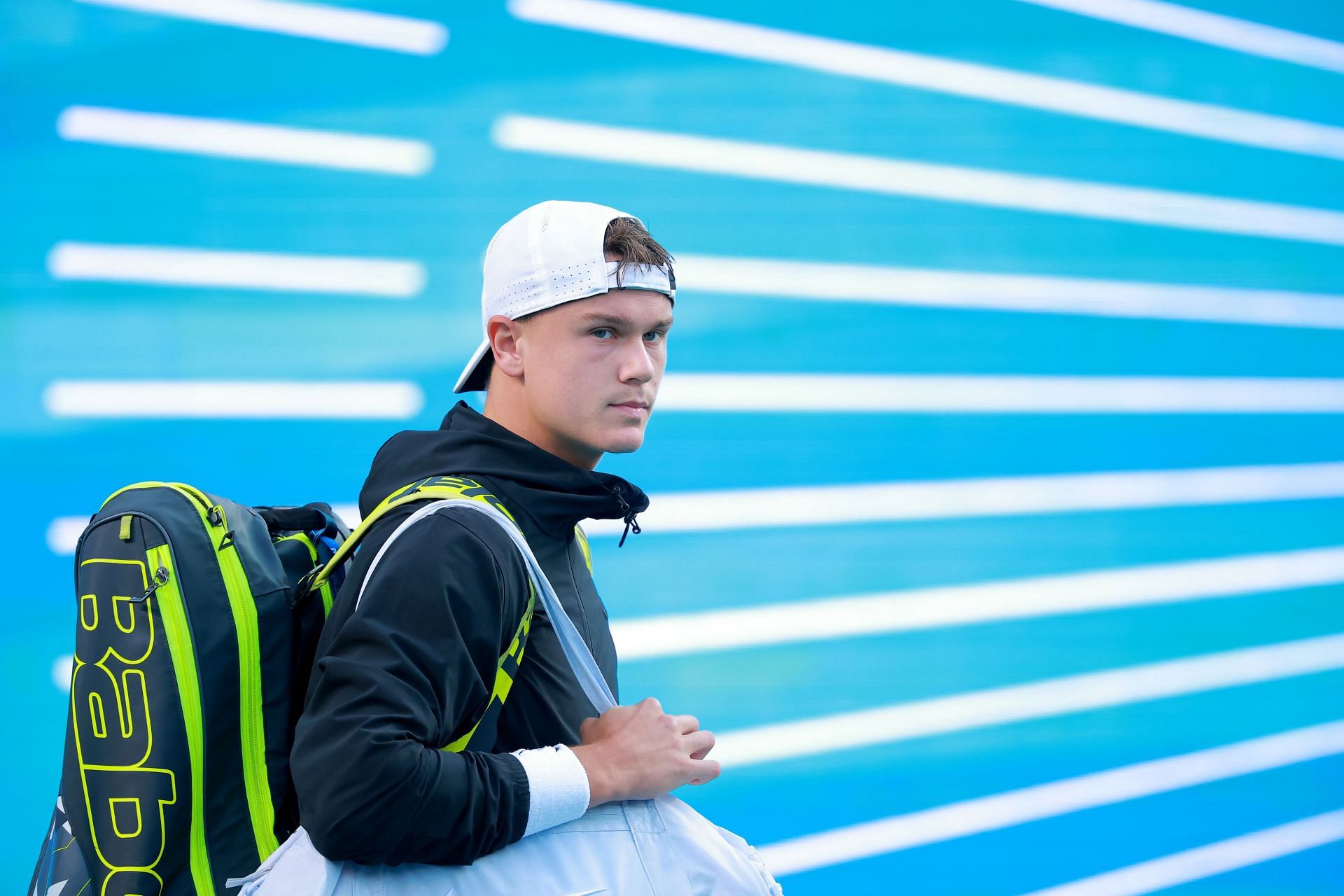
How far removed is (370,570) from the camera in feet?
3.97

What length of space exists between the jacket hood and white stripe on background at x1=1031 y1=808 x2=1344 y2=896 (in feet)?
7.81

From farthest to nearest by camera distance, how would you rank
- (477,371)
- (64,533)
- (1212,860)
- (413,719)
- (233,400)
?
(1212,860), (233,400), (64,533), (477,371), (413,719)

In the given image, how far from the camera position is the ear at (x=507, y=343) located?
4.81 feet

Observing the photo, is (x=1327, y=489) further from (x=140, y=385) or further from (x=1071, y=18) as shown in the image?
(x=140, y=385)

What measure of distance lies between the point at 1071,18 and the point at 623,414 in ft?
8.40

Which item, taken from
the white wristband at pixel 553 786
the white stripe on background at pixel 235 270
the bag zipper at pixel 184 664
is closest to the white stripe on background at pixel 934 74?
the white stripe on background at pixel 235 270

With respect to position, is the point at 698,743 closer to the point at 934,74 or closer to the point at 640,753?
the point at 640,753

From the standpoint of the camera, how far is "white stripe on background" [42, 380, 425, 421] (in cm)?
233

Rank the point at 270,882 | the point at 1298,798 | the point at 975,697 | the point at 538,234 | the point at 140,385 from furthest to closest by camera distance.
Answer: the point at 1298,798 → the point at 975,697 → the point at 140,385 → the point at 538,234 → the point at 270,882

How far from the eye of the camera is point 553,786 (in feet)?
3.99

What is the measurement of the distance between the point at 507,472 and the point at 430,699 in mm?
322

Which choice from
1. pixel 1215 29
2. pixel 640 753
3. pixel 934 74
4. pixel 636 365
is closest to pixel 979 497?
pixel 934 74

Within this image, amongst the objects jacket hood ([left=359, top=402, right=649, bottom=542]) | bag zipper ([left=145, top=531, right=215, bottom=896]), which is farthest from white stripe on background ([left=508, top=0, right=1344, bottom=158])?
bag zipper ([left=145, top=531, right=215, bottom=896])

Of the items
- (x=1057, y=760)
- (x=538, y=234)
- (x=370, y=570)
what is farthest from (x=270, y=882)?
(x=1057, y=760)
